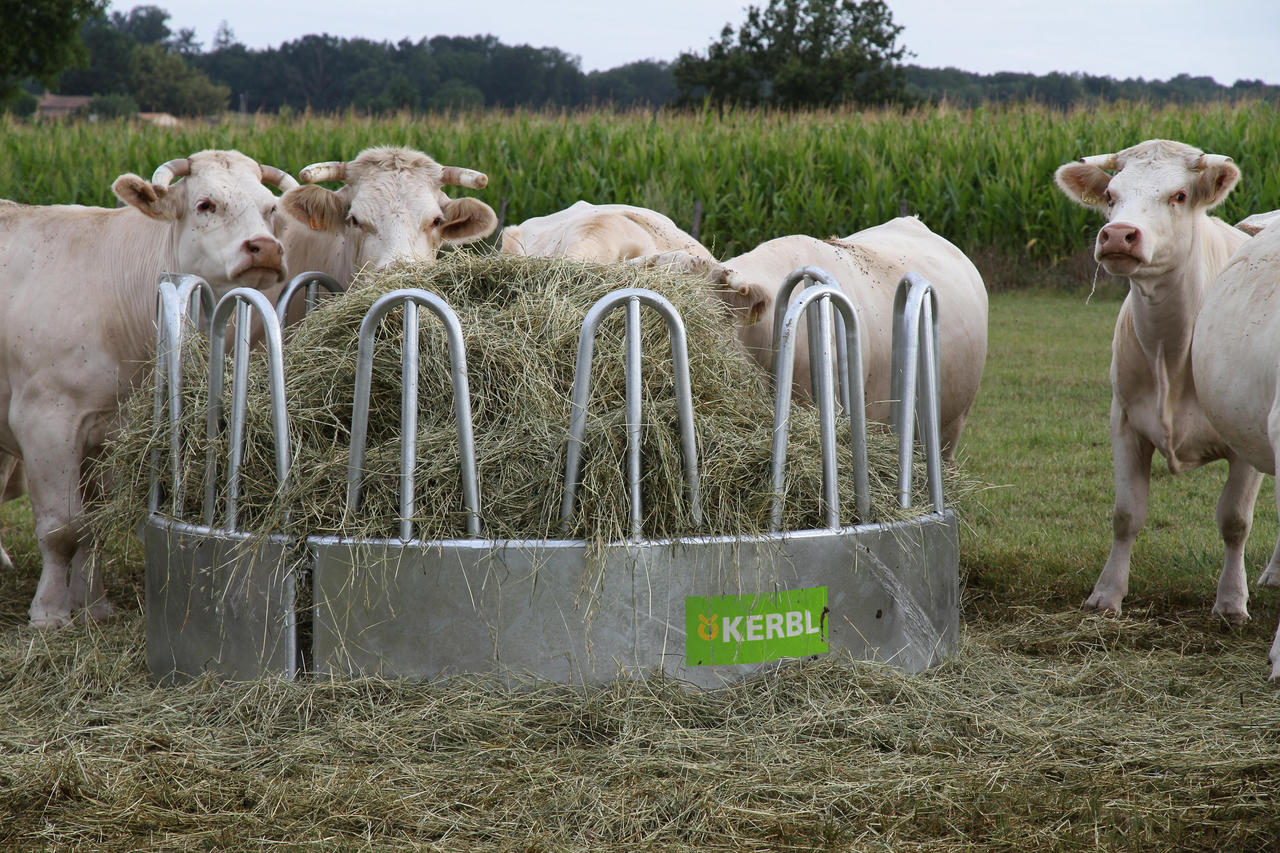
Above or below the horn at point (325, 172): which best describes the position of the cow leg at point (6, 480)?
below

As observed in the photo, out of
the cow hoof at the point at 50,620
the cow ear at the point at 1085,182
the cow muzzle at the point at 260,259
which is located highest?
the cow ear at the point at 1085,182

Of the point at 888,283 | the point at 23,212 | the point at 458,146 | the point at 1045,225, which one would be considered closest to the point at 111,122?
the point at 458,146

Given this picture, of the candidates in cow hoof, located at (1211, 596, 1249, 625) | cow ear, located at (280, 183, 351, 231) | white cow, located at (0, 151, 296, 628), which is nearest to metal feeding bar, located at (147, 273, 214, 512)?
white cow, located at (0, 151, 296, 628)

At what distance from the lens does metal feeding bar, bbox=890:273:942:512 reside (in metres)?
3.74

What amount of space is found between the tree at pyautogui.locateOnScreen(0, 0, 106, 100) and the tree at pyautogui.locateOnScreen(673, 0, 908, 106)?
23383 mm

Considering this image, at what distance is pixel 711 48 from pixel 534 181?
34.2 m

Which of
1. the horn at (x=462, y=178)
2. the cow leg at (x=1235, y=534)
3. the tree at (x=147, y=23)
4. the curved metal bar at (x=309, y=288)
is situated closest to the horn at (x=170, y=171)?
the curved metal bar at (x=309, y=288)

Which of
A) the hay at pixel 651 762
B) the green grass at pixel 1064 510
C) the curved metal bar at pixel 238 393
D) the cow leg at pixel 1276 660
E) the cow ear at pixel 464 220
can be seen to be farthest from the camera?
the cow ear at pixel 464 220

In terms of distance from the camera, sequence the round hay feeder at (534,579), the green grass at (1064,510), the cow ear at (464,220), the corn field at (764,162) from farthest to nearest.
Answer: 1. the corn field at (764,162)
2. the cow ear at (464,220)
3. the green grass at (1064,510)
4. the round hay feeder at (534,579)

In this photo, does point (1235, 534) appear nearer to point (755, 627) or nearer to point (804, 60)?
point (755, 627)

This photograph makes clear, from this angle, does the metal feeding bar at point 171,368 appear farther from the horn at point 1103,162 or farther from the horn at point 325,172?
the horn at point 1103,162

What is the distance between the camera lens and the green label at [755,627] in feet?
10.8

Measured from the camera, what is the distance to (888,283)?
5340mm

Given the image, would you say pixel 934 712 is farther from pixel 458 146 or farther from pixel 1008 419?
pixel 458 146
